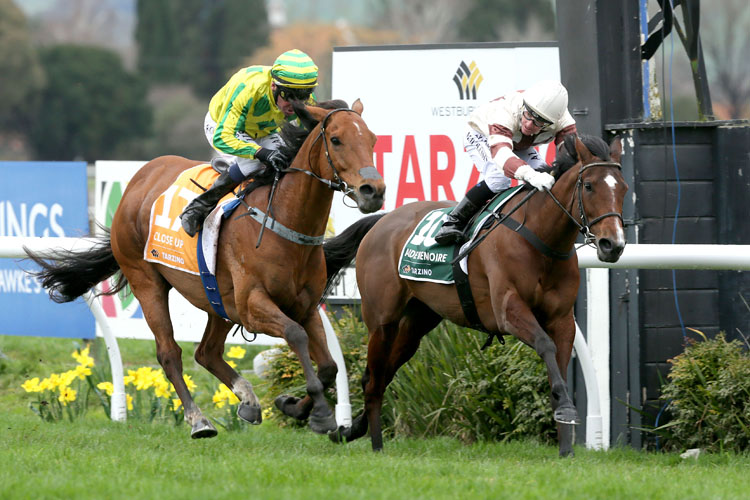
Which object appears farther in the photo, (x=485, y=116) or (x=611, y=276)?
(x=611, y=276)

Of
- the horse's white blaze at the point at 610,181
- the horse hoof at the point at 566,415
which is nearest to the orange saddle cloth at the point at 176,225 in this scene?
the horse's white blaze at the point at 610,181

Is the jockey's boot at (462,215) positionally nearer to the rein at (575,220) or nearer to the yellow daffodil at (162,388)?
the rein at (575,220)

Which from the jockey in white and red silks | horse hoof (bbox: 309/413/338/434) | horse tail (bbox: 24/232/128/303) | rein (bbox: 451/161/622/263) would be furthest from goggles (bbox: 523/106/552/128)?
horse tail (bbox: 24/232/128/303)

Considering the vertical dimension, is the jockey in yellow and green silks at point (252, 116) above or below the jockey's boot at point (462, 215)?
above

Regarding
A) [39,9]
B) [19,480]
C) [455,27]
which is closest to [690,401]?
[19,480]

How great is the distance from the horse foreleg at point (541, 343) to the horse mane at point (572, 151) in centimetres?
69

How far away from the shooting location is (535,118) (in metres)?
6.00

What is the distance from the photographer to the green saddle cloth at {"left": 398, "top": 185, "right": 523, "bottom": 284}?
620 cm

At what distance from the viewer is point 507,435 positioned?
665cm

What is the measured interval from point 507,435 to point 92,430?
248 cm

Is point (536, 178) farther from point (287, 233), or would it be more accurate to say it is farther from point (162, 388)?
point (162, 388)

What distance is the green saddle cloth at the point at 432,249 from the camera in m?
6.20

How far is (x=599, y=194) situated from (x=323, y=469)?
6.02 ft

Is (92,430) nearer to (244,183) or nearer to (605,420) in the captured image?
(244,183)
